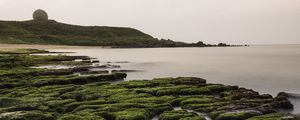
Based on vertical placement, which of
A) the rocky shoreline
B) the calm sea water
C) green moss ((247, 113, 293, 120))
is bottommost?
the calm sea water

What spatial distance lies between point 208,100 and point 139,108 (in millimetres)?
4751

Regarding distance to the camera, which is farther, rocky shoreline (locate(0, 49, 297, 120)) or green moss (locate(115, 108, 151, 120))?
rocky shoreline (locate(0, 49, 297, 120))

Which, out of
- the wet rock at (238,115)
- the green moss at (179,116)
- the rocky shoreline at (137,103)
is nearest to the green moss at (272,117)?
the rocky shoreline at (137,103)

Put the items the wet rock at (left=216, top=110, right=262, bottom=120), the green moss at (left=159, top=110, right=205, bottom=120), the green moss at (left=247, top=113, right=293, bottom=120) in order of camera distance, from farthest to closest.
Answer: the wet rock at (left=216, top=110, right=262, bottom=120) < the green moss at (left=159, top=110, right=205, bottom=120) < the green moss at (left=247, top=113, right=293, bottom=120)

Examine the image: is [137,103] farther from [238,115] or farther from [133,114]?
[238,115]

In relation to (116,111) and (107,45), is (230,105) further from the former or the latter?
(107,45)

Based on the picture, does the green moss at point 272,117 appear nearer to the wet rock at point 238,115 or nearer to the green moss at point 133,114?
the wet rock at point 238,115

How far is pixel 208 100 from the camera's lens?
24.1m

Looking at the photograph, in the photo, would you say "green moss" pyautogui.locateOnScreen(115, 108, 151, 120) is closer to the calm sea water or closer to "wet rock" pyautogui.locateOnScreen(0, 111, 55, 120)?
"wet rock" pyautogui.locateOnScreen(0, 111, 55, 120)

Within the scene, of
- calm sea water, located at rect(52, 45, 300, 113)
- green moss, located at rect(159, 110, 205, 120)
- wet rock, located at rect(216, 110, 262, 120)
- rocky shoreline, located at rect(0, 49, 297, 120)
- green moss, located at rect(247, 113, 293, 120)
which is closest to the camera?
green moss, located at rect(247, 113, 293, 120)

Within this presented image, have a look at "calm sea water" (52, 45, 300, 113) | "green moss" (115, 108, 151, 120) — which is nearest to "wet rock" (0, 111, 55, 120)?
"green moss" (115, 108, 151, 120)

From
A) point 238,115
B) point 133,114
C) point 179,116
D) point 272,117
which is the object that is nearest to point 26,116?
point 133,114

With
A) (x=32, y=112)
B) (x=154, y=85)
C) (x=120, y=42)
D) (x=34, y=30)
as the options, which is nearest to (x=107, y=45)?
(x=120, y=42)

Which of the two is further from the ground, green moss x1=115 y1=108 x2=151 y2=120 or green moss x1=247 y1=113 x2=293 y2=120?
green moss x1=247 y1=113 x2=293 y2=120
